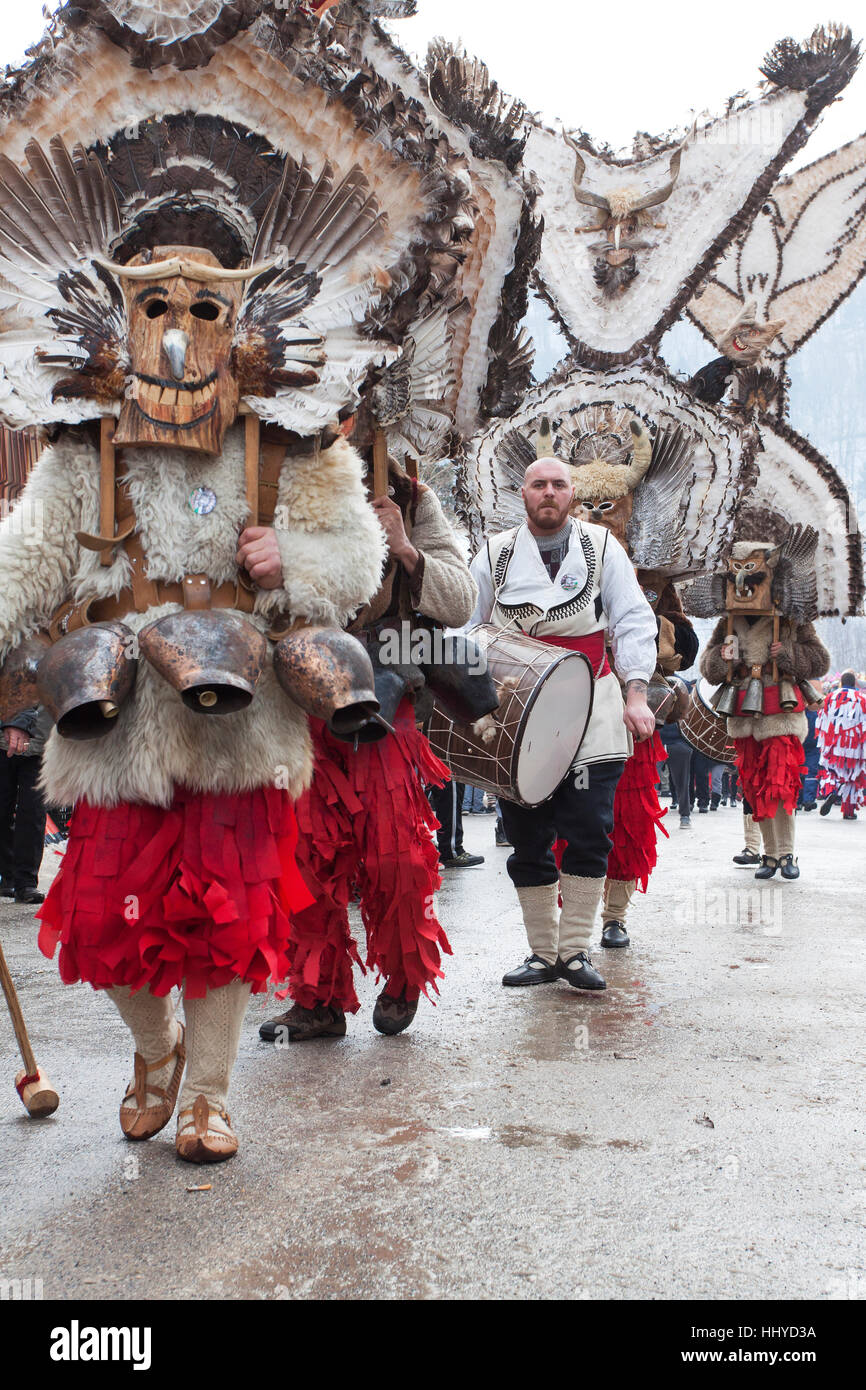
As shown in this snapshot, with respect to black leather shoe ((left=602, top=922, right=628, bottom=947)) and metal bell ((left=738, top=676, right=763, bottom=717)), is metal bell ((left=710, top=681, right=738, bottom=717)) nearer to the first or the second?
metal bell ((left=738, top=676, right=763, bottom=717))

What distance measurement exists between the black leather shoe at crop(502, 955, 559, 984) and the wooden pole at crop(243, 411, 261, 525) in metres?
2.54

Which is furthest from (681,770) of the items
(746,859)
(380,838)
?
(380,838)

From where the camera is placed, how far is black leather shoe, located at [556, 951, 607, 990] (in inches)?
179

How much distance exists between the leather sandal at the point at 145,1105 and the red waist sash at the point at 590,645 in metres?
2.41

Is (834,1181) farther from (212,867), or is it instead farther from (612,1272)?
(212,867)

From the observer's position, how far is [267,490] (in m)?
2.86

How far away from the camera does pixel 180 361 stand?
8.77 ft

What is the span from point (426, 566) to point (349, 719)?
1105 millimetres

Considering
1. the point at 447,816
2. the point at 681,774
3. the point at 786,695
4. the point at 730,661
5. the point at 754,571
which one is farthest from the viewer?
the point at 681,774

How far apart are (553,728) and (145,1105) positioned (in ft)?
6.90

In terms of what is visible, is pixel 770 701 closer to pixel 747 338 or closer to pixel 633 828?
pixel 747 338

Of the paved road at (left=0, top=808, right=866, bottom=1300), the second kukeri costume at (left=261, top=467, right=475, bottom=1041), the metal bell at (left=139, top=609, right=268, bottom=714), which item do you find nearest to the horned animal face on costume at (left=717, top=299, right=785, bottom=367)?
the paved road at (left=0, top=808, right=866, bottom=1300)

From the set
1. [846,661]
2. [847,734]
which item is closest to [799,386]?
[846,661]

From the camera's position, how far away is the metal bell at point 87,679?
8.18ft
